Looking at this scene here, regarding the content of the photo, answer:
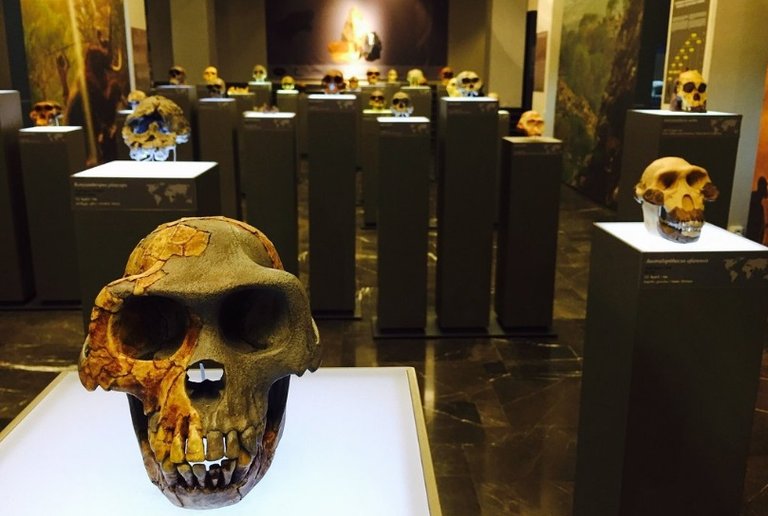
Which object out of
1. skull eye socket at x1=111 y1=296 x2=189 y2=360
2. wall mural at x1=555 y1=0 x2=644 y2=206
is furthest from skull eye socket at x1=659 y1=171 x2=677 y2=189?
wall mural at x1=555 y1=0 x2=644 y2=206

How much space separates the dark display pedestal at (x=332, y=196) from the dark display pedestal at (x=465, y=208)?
71 cm

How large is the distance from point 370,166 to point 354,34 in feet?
28.1

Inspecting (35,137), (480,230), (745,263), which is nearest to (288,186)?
(480,230)

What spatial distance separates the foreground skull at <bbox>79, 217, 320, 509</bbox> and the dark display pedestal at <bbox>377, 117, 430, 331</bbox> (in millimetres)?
3114

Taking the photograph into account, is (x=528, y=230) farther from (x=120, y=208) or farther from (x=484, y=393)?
(x=120, y=208)

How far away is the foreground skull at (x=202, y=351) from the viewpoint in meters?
1.57

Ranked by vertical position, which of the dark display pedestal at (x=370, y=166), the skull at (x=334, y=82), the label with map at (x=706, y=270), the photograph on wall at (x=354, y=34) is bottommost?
the dark display pedestal at (x=370, y=166)

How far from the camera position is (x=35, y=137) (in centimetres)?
540

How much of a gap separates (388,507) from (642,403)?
3.76ft

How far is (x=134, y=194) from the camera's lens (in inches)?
128

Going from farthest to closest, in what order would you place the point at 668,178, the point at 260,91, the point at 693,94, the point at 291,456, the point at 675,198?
the point at 260,91
the point at 693,94
the point at 668,178
the point at 675,198
the point at 291,456

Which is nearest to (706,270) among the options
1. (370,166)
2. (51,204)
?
(51,204)

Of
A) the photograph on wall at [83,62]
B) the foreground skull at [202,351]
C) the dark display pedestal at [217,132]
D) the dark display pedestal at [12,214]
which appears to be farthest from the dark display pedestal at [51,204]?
the foreground skull at [202,351]

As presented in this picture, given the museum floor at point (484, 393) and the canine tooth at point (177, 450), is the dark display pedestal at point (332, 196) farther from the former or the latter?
the canine tooth at point (177, 450)
